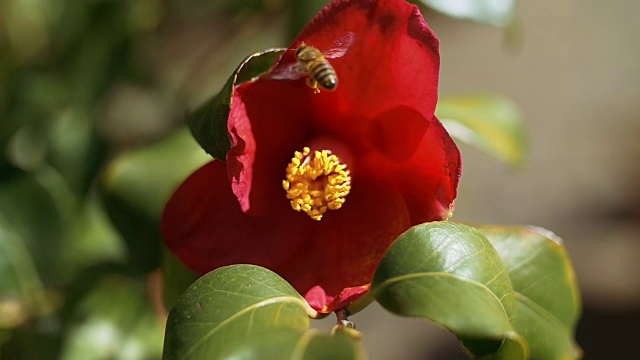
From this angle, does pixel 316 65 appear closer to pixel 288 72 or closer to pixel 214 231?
pixel 288 72

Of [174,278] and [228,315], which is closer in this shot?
[228,315]

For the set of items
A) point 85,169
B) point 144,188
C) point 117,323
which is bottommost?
point 117,323

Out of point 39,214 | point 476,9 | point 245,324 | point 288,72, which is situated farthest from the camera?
point 39,214

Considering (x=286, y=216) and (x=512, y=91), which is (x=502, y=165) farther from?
(x=286, y=216)

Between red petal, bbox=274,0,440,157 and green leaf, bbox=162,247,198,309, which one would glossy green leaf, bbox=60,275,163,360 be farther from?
red petal, bbox=274,0,440,157

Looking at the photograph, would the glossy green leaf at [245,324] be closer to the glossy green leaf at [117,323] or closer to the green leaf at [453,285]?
the green leaf at [453,285]

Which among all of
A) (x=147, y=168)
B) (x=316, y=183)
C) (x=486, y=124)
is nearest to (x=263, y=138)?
(x=316, y=183)

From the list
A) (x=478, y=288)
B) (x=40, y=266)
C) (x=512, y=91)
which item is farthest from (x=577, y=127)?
(x=478, y=288)

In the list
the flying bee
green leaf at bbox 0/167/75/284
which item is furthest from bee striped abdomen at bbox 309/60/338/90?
green leaf at bbox 0/167/75/284
